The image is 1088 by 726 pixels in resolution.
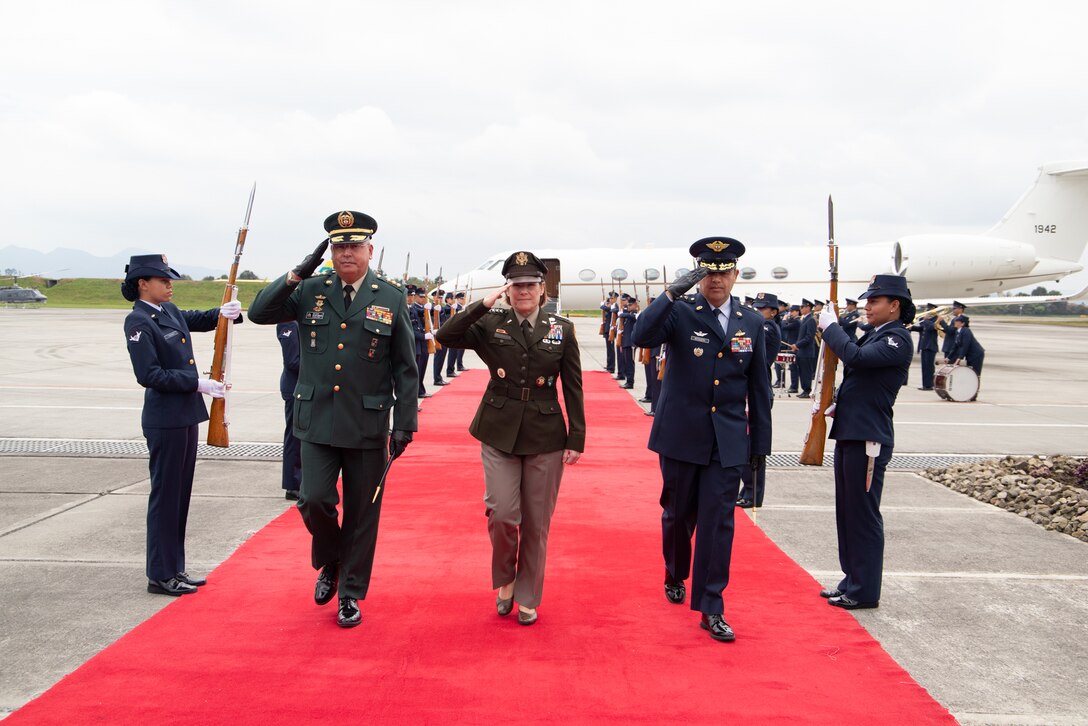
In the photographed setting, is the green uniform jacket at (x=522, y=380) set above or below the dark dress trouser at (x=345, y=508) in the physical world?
above

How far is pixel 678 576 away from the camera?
439 cm

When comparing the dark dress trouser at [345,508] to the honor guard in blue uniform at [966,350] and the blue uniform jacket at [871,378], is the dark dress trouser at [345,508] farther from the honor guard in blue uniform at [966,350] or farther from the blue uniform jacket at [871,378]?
the honor guard in blue uniform at [966,350]

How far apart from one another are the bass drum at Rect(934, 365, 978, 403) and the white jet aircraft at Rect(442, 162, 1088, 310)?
1165 cm

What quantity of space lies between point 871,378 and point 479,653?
8.63ft

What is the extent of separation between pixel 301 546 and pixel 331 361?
1779mm

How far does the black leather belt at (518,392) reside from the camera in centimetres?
407

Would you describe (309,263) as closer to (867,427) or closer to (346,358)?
(346,358)

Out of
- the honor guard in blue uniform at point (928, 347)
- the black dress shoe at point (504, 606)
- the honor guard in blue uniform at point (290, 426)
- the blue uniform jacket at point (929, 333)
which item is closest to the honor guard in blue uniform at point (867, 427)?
the black dress shoe at point (504, 606)

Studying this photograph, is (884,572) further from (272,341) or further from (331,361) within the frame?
(272,341)

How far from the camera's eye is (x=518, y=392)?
4078 millimetres

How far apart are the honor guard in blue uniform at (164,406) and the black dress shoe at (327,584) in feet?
2.54

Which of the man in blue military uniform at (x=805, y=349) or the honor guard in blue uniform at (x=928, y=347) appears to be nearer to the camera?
the man in blue military uniform at (x=805, y=349)

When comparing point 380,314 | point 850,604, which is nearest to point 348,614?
point 380,314

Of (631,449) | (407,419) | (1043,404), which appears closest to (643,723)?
(407,419)
